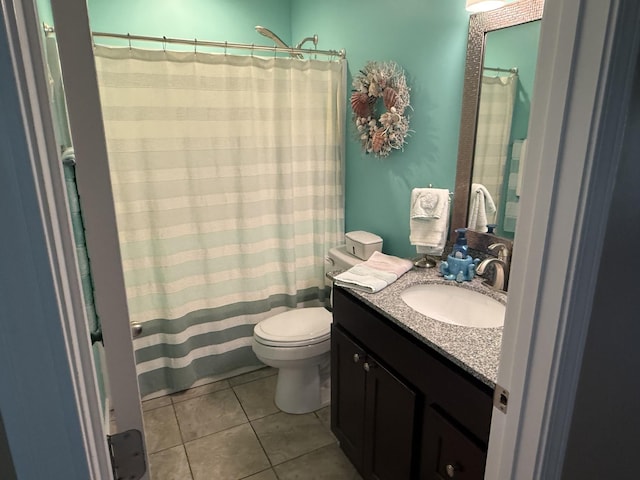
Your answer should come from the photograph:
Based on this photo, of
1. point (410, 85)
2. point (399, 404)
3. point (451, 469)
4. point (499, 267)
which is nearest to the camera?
point (451, 469)

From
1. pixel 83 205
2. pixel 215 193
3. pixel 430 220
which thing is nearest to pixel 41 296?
pixel 83 205

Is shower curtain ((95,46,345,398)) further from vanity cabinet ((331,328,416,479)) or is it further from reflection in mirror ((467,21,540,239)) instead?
reflection in mirror ((467,21,540,239))

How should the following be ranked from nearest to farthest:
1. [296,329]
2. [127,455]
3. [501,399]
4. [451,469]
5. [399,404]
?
[127,455]
[501,399]
[451,469]
[399,404]
[296,329]

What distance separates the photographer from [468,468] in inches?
45.9

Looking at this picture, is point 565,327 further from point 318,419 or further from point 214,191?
point 214,191

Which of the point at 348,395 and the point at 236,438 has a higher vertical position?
the point at 348,395

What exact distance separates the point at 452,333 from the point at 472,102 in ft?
3.32

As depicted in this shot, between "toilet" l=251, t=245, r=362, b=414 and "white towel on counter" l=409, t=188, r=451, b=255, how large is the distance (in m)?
0.49

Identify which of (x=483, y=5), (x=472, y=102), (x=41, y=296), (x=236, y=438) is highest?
(x=483, y=5)

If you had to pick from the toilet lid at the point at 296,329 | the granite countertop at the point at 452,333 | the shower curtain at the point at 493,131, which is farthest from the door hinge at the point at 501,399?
the toilet lid at the point at 296,329

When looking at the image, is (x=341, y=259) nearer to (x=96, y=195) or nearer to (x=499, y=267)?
(x=499, y=267)

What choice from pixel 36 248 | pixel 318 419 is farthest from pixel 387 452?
pixel 36 248

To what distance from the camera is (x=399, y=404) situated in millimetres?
1456

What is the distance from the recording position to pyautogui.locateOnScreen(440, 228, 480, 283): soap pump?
1.71 m
